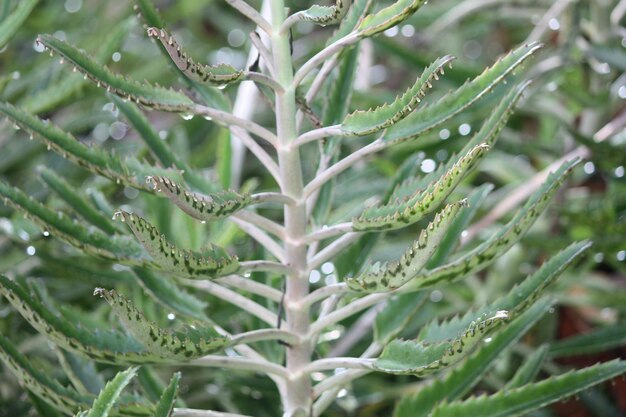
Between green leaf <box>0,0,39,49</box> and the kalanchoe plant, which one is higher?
green leaf <box>0,0,39,49</box>

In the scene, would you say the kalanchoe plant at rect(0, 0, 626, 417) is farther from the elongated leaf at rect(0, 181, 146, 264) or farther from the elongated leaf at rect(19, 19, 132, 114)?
the elongated leaf at rect(19, 19, 132, 114)

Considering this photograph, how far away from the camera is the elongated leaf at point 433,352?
1.31ft

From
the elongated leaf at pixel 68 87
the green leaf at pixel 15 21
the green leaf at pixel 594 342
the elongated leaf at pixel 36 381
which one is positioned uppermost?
the elongated leaf at pixel 68 87

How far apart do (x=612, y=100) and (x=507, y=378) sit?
0.29 m

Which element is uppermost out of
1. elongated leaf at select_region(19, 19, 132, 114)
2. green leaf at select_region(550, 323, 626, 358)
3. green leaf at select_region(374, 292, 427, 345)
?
elongated leaf at select_region(19, 19, 132, 114)

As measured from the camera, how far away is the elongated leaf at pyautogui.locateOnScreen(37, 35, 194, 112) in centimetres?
42

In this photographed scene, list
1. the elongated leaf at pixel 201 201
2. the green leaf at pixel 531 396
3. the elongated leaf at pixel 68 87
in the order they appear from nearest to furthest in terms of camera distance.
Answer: the elongated leaf at pixel 201 201
the green leaf at pixel 531 396
the elongated leaf at pixel 68 87

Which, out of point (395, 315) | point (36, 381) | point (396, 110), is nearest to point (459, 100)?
point (396, 110)

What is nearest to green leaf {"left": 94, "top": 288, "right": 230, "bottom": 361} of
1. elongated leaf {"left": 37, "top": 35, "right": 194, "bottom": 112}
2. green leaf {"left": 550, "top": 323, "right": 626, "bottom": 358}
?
elongated leaf {"left": 37, "top": 35, "right": 194, "bottom": 112}

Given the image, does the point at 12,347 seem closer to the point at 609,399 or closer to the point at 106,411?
the point at 106,411

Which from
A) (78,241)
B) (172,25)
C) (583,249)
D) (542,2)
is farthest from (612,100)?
(172,25)

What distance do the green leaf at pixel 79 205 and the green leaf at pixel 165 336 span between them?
123 millimetres

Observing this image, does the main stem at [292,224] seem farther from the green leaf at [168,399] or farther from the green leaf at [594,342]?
the green leaf at [594,342]

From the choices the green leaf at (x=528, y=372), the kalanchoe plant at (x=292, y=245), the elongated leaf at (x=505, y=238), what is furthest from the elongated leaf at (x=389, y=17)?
the green leaf at (x=528, y=372)
